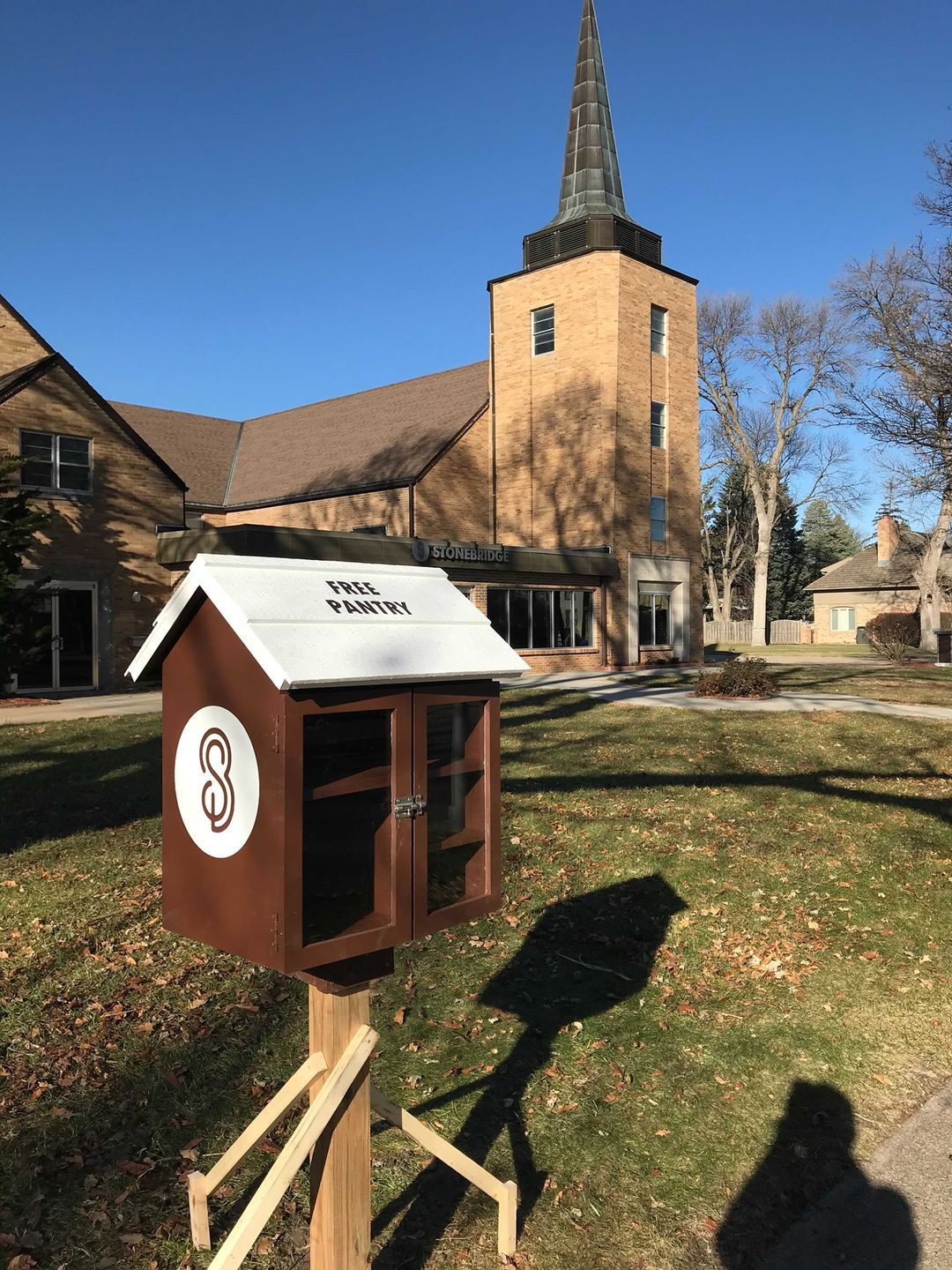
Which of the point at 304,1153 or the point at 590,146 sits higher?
the point at 590,146

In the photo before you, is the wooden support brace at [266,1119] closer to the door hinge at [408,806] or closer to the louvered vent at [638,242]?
the door hinge at [408,806]

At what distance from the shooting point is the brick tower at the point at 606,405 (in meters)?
28.3

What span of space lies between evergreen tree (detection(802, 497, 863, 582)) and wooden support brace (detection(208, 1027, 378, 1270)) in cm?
7182

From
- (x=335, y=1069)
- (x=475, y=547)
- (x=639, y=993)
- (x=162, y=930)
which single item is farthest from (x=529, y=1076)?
(x=475, y=547)

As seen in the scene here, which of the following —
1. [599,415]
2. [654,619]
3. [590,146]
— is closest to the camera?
[599,415]

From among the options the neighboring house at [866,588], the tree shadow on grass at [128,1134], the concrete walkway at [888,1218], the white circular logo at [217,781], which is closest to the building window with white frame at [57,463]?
the tree shadow on grass at [128,1134]

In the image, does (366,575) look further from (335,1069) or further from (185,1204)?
(185,1204)

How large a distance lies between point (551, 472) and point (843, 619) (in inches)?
1344

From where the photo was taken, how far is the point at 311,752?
2.63 meters

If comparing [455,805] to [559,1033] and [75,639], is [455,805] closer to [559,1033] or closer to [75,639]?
[559,1033]

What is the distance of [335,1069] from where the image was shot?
2760 mm

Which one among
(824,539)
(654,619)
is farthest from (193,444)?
(824,539)

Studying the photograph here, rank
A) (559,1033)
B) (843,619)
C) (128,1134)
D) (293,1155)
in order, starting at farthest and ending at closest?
(843,619)
(559,1033)
(128,1134)
(293,1155)

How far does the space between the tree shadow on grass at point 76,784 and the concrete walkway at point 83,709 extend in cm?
236
